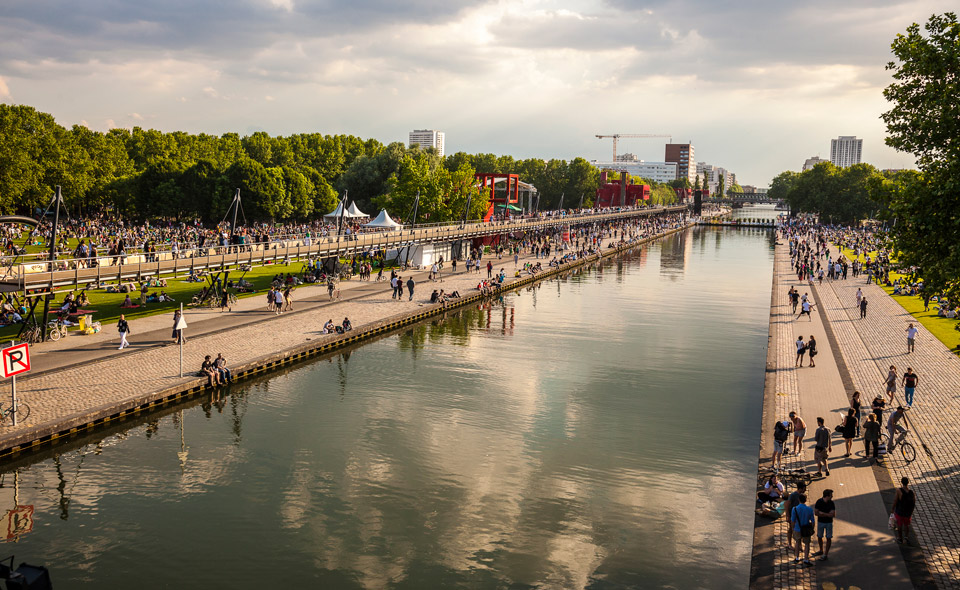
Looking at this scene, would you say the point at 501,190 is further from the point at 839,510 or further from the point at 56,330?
the point at 839,510

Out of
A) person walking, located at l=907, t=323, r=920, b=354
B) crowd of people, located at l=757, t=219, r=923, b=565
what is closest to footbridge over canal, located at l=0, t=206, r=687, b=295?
crowd of people, located at l=757, t=219, r=923, b=565

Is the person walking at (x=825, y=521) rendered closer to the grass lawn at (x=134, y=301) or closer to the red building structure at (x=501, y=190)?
the grass lawn at (x=134, y=301)

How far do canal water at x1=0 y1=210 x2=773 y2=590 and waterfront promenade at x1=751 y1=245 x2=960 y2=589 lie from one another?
1.29 meters

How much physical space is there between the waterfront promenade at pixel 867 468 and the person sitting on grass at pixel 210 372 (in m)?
20.1

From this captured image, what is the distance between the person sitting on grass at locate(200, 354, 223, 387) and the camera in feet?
86.5

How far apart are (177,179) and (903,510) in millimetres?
95809

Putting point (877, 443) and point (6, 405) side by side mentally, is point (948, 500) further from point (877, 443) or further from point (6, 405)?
point (6, 405)

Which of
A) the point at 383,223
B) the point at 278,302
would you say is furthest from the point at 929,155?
the point at 383,223

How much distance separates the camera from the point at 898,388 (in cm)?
2664

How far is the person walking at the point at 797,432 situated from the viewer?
19.4 metres

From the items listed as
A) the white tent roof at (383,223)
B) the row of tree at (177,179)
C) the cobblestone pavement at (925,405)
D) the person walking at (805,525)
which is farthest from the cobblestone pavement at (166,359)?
the row of tree at (177,179)

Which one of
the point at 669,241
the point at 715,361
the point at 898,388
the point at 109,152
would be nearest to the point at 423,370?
the point at 715,361

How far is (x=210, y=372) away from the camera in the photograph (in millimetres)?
26375

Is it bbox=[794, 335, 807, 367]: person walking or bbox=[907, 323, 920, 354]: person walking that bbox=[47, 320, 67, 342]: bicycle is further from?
bbox=[907, 323, 920, 354]: person walking
